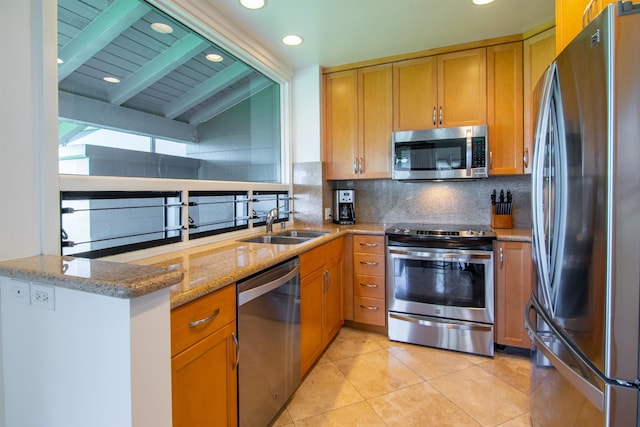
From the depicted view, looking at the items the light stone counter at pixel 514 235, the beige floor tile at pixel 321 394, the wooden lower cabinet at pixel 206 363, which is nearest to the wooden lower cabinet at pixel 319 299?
the beige floor tile at pixel 321 394

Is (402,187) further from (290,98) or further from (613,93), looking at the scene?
(613,93)

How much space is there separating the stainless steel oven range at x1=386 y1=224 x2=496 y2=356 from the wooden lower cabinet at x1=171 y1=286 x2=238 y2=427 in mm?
1663

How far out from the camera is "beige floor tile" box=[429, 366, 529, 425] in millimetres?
1815

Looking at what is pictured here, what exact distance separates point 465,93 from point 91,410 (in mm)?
3112

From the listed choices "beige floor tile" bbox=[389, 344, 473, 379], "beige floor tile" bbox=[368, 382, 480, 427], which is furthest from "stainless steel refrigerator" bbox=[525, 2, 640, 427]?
"beige floor tile" bbox=[389, 344, 473, 379]

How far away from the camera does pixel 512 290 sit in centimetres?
243

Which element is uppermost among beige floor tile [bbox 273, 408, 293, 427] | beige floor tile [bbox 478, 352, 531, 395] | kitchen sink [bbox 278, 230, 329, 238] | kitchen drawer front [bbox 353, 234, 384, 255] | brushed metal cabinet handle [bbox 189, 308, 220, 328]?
kitchen sink [bbox 278, 230, 329, 238]

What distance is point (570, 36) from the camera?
1.39 meters

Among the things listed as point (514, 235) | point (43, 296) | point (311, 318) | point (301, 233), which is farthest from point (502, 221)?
point (43, 296)

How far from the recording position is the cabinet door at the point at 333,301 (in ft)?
8.09

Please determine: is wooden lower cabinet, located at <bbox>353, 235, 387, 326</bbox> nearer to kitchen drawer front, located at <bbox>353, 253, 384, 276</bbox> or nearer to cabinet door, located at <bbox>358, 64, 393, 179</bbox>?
kitchen drawer front, located at <bbox>353, 253, 384, 276</bbox>

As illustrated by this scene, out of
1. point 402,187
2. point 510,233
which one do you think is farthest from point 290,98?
point 510,233

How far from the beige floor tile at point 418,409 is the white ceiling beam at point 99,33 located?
2.30 meters

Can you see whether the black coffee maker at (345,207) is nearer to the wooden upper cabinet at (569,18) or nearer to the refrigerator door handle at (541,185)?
the refrigerator door handle at (541,185)
